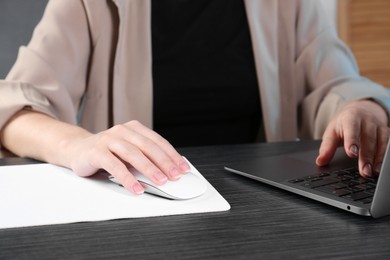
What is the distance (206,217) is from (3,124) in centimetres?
49

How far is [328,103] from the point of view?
3.77 feet

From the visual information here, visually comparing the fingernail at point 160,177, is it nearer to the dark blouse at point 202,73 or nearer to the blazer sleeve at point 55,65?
the blazer sleeve at point 55,65

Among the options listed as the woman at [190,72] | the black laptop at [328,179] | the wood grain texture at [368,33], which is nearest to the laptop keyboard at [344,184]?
the black laptop at [328,179]

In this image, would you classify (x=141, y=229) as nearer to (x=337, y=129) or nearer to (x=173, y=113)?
(x=337, y=129)

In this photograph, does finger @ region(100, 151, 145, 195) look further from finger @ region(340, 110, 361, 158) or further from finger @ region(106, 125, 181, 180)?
finger @ region(340, 110, 361, 158)

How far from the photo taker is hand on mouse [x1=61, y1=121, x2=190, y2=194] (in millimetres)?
616

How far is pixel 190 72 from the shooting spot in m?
1.26

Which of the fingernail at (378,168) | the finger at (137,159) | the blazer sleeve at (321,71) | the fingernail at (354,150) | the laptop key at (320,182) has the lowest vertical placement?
the blazer sleeve at (321,71)

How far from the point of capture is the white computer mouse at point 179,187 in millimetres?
594

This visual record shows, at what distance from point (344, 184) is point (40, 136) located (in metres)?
0.44

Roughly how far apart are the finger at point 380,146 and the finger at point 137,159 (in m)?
0.25

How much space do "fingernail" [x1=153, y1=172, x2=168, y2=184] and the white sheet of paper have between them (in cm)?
2

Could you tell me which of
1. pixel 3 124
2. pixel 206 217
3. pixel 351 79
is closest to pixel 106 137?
pixel 206 217

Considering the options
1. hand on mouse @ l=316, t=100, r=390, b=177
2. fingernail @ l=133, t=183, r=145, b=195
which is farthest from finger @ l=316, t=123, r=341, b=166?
fingernail @ l=133, t=183, r=145, b=195
